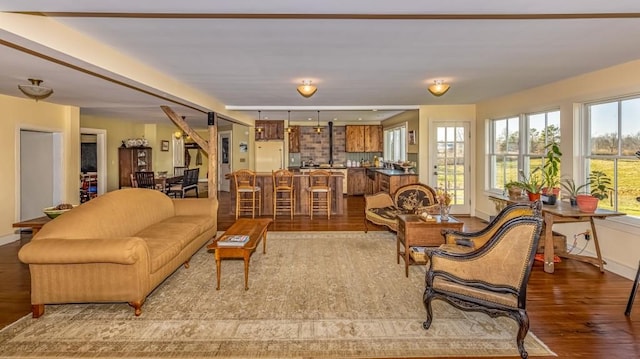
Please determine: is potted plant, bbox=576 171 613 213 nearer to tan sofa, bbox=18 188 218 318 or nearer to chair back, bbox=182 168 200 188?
tan sofa, bbox=18 188 218 318

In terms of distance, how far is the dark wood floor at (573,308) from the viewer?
8.32 feet

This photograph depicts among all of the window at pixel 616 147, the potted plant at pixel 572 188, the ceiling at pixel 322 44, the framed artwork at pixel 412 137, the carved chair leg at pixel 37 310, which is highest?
the ceiling at pixel 322 44

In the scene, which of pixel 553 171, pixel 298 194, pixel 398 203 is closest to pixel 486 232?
pixel 398 203

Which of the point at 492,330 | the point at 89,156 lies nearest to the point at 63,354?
the point at 492,330

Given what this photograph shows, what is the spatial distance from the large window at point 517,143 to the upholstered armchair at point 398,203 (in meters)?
1.81

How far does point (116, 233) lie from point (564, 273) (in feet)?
16.2

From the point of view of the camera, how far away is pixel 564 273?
4.12 meters

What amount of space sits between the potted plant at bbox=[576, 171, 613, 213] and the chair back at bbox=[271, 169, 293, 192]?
4976 millimetres

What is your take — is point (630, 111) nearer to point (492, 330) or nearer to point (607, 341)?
point (607, 341)

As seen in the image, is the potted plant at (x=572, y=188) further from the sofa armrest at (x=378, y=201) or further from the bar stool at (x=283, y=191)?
the bar stool at (x=283, y=191)

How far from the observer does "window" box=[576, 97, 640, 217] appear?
13.4 ft

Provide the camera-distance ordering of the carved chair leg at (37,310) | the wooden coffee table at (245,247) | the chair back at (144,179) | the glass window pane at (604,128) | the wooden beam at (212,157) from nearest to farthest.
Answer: the carved chair leg at (37,310), the wooden coffee table at (245,247), the glass window pane at (604,128), the wooden beam at (212,157), the chair back at (144,179)

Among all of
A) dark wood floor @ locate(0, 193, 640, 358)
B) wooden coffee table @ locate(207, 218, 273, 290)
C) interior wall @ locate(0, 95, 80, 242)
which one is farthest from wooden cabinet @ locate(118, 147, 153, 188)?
wooden coffee table @ locate(207, 218, 273, 290)

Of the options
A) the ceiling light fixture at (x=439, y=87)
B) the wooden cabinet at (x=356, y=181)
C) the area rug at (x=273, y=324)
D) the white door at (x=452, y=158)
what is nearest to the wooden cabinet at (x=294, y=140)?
the wooden cabinet at (x=356, y=181)
